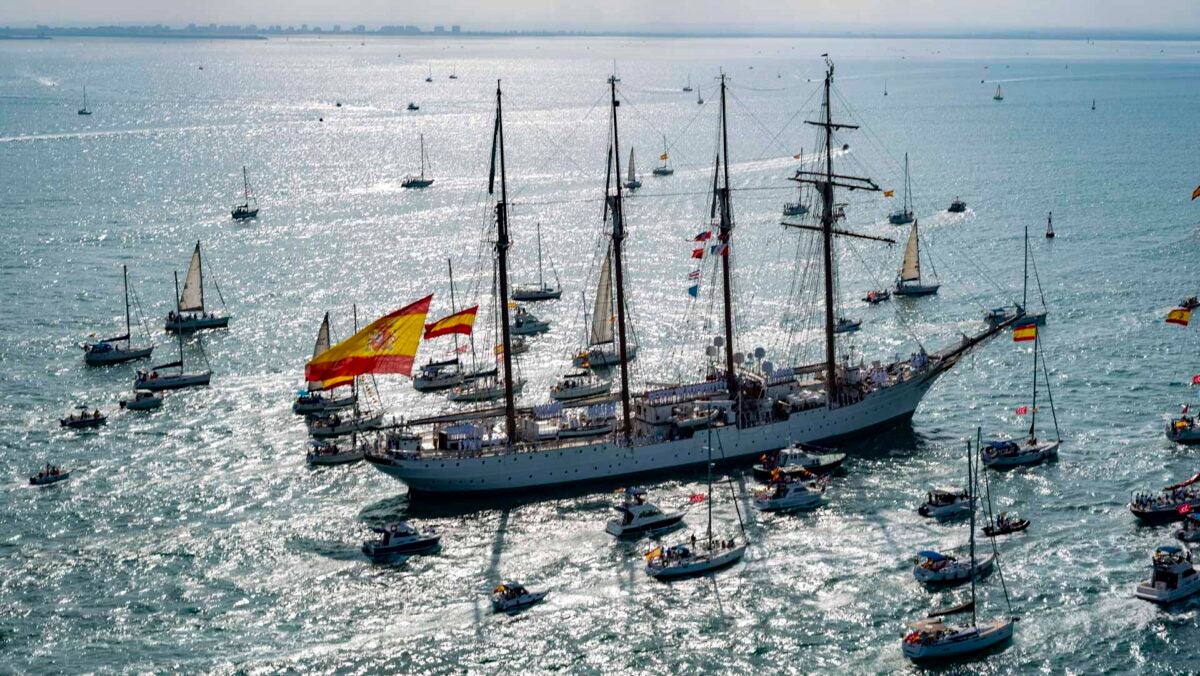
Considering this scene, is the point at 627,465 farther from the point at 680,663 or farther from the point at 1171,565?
the point at 1171,565

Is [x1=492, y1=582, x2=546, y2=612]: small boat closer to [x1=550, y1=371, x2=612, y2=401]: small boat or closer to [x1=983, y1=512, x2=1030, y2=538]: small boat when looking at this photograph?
[x1=983, y1=512, x2=1030, y2=538]: small boat

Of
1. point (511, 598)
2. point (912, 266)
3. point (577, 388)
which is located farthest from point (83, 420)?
point (912, 266)

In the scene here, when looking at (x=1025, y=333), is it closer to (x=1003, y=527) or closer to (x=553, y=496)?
(x=1003, y=527)

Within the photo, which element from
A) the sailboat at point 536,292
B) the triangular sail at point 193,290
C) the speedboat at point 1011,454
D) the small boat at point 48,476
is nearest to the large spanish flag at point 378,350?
the small boat at point 48,476

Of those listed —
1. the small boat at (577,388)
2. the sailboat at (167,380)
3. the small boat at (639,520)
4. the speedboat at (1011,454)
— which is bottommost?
the small boat at (639,520)

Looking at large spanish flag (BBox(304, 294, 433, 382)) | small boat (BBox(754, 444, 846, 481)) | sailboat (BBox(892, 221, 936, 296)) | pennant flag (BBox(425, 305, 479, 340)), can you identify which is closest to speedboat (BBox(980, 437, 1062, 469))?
small boat (BBox(754, 444, 846, 481))

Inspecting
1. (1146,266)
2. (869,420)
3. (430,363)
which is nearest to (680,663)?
(869,420)

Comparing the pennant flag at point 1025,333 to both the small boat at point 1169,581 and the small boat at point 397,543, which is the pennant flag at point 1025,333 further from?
the small boat at point 397,543
